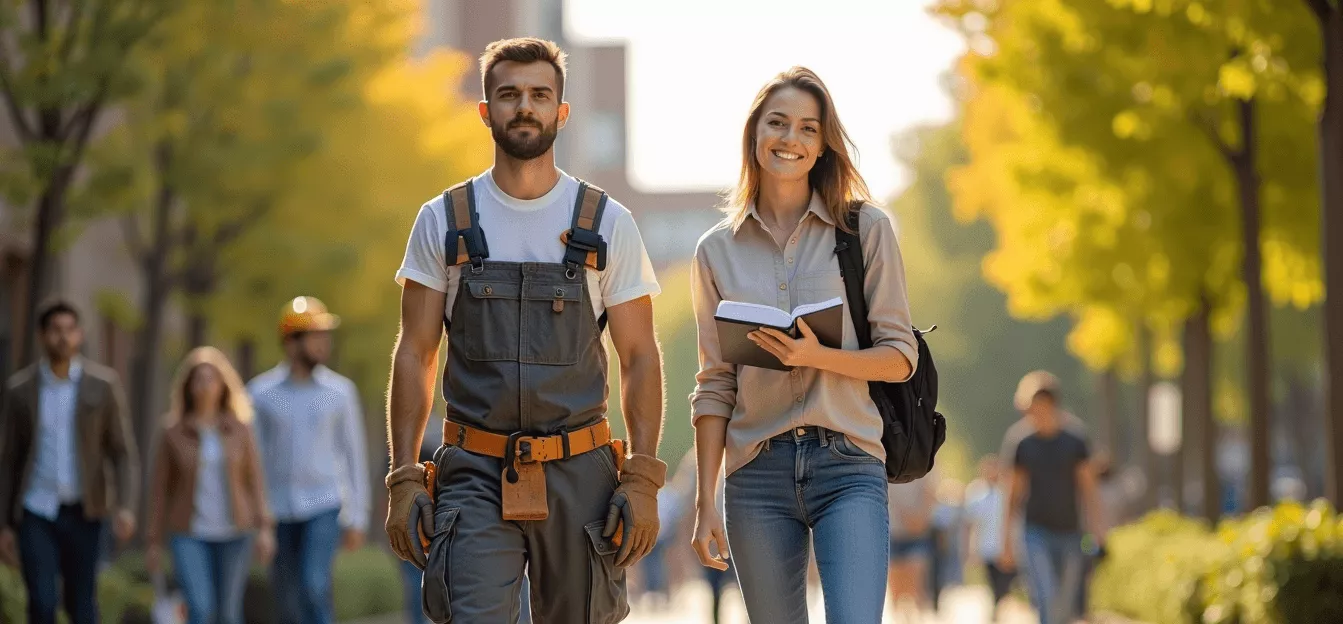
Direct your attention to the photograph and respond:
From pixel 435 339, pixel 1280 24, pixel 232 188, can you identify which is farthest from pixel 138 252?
pixel 435 339

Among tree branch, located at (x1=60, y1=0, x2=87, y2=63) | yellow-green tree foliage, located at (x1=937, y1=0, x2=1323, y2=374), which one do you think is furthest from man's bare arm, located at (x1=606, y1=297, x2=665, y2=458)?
tree branch, located at (x1=60, y1=0, x2=87, y2=63)

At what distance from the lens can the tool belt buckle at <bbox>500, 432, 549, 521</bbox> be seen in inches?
244

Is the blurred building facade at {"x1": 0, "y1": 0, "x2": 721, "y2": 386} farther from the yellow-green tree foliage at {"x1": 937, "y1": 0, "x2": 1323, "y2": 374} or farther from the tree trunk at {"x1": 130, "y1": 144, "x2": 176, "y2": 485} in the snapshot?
the yellow-green tree foliage at {"x1": 937, "y1": 0, "x2": 1323, "y2": 374}

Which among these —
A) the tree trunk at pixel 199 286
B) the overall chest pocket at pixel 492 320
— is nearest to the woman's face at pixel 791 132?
the overall chest pocket at pixel 492 320

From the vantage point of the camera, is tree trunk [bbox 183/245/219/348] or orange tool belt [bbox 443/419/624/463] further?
tree trunk [bbox 183/245/219/348]

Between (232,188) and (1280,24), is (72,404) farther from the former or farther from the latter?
(232,188)

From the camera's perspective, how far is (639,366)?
6500mm

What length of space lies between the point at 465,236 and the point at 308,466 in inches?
228

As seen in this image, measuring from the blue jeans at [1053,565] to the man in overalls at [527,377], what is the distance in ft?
25.0

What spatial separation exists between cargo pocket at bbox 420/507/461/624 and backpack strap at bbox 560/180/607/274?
30.8 inches

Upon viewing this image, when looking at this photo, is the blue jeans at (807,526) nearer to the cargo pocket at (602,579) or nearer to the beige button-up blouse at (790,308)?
the beige button-up blouse at (790,308)

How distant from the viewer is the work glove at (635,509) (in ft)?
20.6

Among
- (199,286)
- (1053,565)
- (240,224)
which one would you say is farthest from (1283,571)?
(199,286)

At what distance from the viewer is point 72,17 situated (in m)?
15.2
